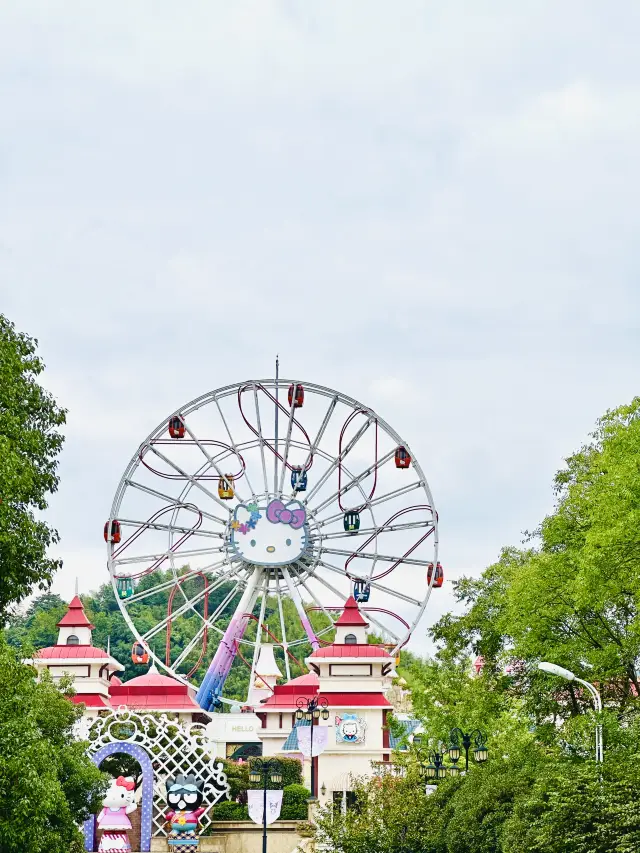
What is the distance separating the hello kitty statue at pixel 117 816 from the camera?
1626 inches

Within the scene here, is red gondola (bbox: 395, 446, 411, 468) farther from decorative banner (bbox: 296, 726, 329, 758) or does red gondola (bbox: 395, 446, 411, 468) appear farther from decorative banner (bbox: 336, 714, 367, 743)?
decorative banner (bbox: 296, 726, 329, 758)

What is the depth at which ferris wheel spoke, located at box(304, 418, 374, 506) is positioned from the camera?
5528 cm

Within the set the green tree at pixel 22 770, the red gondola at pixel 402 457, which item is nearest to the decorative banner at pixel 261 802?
the green tree at pixel 22 770

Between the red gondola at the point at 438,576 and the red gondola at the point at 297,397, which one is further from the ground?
the red gondola at the point at 297,397

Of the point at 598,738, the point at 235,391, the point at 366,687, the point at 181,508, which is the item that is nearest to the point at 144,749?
the point at 366,687

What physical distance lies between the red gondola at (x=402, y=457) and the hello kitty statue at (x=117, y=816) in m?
17.8

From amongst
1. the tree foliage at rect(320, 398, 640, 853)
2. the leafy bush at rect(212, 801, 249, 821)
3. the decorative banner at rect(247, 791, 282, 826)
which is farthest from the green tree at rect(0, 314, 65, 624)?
the leafy bush at rect(212, 801, 249, 821)

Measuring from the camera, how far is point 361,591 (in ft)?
175

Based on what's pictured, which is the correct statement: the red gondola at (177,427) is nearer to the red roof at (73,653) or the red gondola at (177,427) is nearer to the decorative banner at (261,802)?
the red roof at (73,653)

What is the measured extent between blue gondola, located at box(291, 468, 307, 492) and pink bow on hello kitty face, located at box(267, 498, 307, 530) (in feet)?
2.07

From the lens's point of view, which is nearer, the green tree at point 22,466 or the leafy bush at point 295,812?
the green tree at point 22,466

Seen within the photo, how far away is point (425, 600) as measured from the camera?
2087 inches

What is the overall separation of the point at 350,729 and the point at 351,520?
1017 cm

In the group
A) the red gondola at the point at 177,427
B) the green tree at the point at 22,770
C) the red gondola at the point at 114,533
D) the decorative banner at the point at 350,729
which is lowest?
the green tree at the point at 22,770
